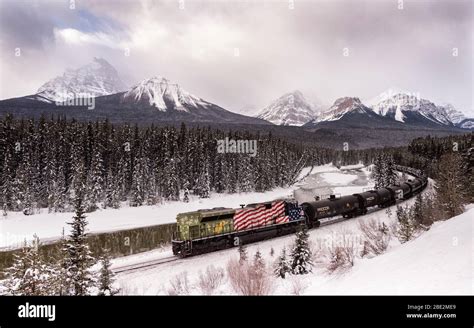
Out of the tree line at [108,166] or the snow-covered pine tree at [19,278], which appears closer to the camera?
the snow-covered pine tree at [19,278]

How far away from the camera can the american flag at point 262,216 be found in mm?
36562

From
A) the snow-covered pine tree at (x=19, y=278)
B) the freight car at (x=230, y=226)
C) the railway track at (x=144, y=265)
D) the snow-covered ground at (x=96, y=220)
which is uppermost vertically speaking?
the snow-covered pine tree at (x=19, y=278)

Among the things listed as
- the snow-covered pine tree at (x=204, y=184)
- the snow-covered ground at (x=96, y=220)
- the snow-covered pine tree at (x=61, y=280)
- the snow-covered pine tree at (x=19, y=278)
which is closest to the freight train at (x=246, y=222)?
the snow-covered pine tree at (x=61, y=280)

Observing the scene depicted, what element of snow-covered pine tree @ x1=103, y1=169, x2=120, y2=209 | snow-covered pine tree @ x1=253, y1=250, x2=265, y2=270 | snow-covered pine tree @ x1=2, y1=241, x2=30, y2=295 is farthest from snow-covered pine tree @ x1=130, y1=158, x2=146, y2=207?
snow-covered pine tree @ x1=2, y1=241, x2=30, y2=295

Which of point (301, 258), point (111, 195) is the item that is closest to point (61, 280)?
point (301, 258)

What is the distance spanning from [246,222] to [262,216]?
7.96 ft

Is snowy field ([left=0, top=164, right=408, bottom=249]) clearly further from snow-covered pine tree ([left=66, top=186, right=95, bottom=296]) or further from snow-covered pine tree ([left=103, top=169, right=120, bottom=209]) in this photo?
snow-covered pine tree ([left=66, top=186, right=95, bottom=296])

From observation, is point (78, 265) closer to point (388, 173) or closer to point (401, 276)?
point (401, 276)

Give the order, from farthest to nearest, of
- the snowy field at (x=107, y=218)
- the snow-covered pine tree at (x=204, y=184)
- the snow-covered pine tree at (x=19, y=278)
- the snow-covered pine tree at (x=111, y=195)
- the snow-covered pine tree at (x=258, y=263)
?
the snow-covered pine tree at (x=204, y=184)
the snow-covered pine tree at (x=111, y=195)
the snowy field at (x=107, y=218)
the snow-covered pine tree at (x=258, y=263)
the snow-covered pine tree at (x=19, y=278)

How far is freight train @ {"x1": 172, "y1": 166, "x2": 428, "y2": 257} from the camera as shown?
33094 mm

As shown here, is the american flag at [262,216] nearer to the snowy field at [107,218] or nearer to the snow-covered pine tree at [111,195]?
the snowy field at [107,218]

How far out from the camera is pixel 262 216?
38719mm
